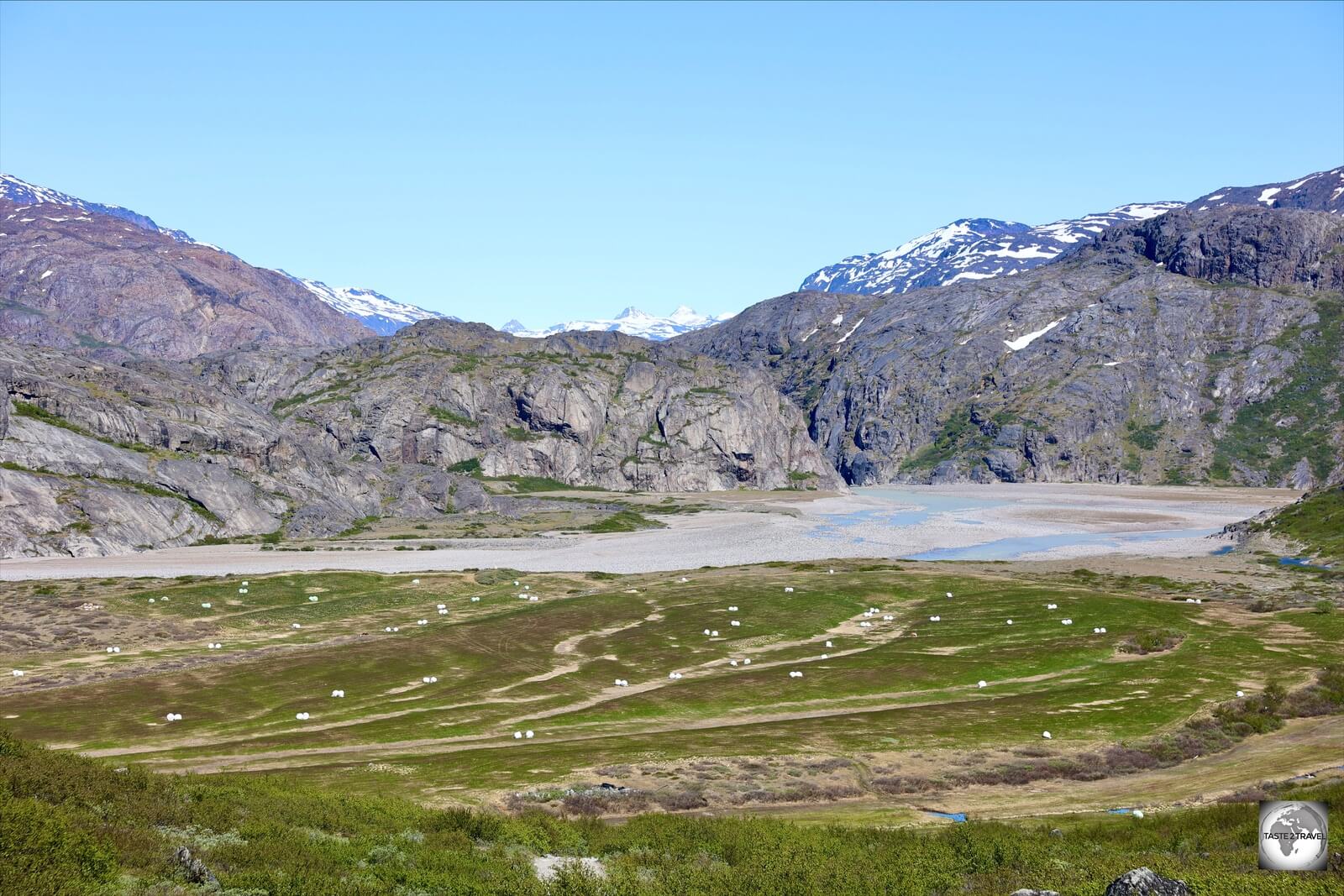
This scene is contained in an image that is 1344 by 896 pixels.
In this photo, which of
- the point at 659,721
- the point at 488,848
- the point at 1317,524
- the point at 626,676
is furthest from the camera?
→ the point at 1317,524

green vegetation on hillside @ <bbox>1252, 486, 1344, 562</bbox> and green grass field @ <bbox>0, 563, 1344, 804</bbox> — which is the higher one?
green vegetation on hillside @ <bbox>1252, 486, 1344, 562</bbox>

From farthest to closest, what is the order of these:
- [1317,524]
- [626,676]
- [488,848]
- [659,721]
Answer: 1. [1317,524]
2. [626,676]
3. [659,721]
4. [488,848]

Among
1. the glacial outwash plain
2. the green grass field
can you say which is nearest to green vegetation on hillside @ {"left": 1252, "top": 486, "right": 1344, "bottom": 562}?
the glacial outwash plain

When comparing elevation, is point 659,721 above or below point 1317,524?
below

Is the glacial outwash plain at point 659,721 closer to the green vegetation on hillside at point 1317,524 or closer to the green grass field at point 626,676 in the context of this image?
the green grass field at point 626,676

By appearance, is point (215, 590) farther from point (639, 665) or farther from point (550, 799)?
point (550, 799)

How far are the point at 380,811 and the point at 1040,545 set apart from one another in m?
176

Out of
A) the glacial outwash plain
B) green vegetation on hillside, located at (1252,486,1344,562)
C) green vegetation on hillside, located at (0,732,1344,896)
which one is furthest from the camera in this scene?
green vegetation on hillside, located at (1252,486,1344,562)

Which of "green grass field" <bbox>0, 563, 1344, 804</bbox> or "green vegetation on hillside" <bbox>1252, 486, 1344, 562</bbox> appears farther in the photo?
"green vegetation on hillside" <bbox>1252, 486, 1344, 562</bbox>

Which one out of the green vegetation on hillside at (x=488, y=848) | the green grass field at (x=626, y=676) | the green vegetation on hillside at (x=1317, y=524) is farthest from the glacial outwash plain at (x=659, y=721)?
the green vegetation on hillside at (x=1317, y=524)

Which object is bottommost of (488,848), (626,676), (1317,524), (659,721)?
(626,676)

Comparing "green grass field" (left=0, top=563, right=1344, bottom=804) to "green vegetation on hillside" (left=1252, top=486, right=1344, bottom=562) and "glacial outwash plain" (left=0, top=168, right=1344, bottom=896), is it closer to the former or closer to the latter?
"glacial outwash plain" (left=0, top=168, right=1344, bottom=896)

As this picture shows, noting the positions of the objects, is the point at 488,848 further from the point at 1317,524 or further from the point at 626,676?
the point at 1317,524

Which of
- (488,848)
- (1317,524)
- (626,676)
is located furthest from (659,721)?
(1317,524)
